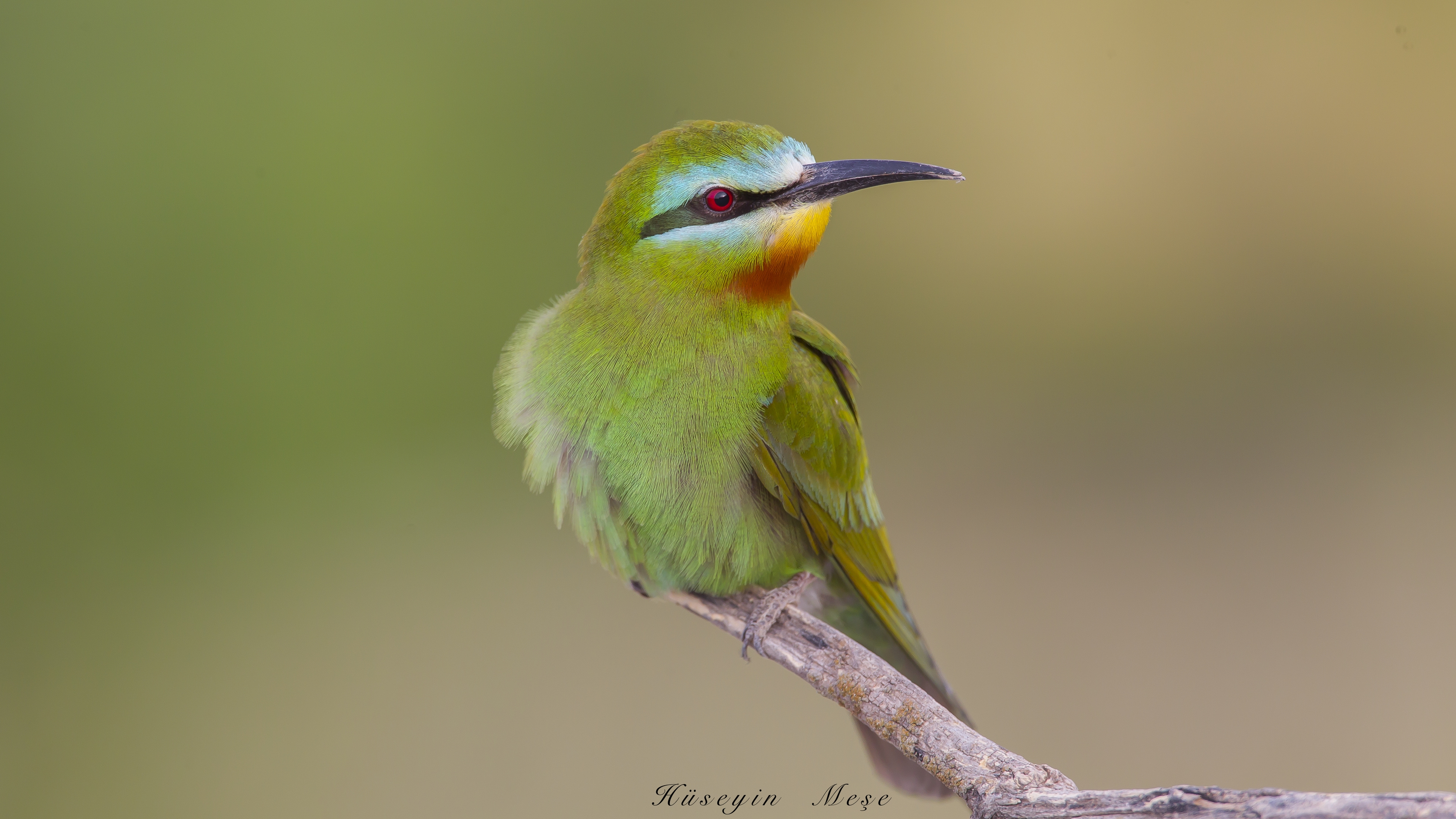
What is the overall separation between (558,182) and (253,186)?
849 mm

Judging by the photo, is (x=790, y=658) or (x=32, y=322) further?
(x=32, y=322)

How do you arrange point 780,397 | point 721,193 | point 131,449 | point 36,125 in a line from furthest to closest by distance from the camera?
1. point 131,449
2. point 36,125
3. point 780,397
4. point 721,193

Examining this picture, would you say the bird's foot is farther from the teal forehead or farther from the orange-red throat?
the teal forehead

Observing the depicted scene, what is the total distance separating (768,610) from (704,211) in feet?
2.35

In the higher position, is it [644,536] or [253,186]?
[253,186]

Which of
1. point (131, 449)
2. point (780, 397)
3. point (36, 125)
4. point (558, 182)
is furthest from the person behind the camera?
point (558, 182)

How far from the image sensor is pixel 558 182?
3.28 metres

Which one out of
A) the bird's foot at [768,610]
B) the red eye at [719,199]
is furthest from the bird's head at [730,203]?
the bird's foot at [768,610]

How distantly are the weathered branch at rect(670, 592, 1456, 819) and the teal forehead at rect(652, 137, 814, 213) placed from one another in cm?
75

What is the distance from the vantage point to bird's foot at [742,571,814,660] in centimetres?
194

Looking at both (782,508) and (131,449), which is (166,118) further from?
(782,508)

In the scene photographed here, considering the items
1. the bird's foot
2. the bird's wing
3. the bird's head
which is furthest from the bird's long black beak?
the bird's foot

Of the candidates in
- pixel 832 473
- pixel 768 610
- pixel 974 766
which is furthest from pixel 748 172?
pixel 974 766

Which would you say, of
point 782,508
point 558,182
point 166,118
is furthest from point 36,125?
point 782,508
